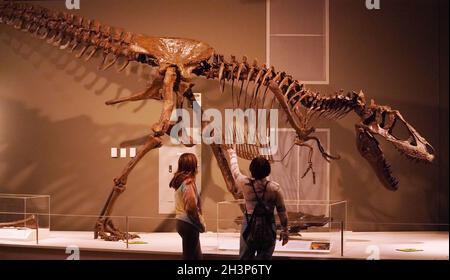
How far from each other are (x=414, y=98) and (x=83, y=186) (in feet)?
16.0

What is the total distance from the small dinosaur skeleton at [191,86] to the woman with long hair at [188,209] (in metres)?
2.02

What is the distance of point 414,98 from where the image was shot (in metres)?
9.62

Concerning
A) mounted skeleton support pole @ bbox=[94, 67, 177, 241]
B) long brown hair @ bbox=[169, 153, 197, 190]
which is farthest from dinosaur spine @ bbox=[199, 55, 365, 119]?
long brown hair @ bbox=[169, 153, 197, 190]

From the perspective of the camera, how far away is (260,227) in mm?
5773

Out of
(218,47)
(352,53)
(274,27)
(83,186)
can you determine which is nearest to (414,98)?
(352,53)

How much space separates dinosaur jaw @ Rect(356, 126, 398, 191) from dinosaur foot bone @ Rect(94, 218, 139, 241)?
3058 millimetres

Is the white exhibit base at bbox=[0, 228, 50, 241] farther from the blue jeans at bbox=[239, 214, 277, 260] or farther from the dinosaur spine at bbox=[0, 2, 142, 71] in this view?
the blue jeans at bbox=[239, 214, 277, 260]

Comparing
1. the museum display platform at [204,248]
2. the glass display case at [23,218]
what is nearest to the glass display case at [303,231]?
the museum display platform at [204,248]

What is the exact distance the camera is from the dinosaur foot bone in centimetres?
815

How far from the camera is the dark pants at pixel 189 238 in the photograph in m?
5.96

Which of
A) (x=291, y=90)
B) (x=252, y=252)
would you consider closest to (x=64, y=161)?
(x=291, y=90)

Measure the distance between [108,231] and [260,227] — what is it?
3.08 metres

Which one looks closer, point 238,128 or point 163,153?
point 238,128

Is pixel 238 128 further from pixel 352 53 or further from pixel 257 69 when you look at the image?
pixel 352 53
